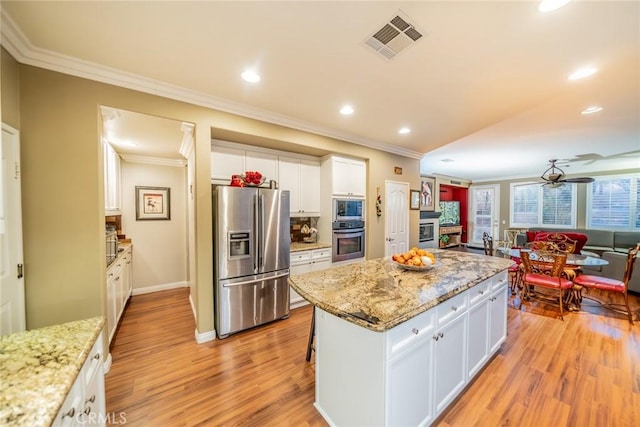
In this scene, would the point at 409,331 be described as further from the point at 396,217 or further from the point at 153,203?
the point at 153,203

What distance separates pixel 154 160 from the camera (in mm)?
4102

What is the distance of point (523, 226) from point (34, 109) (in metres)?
10.7

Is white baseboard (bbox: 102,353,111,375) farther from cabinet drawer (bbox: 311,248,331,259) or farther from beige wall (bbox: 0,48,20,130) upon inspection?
cabinet drawer (bbox: 311,248,331,259)

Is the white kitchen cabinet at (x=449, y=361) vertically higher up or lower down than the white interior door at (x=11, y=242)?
lower down

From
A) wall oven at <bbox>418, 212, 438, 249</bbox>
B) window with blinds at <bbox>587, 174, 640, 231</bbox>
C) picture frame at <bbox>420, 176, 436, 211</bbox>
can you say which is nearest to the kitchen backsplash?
wall oven at <bbox>418, 212, 438, 249</bbox>

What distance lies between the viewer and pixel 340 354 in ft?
4.83

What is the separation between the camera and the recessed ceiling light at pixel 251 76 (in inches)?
81.2

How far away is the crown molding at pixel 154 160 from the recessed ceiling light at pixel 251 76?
278 centimetres

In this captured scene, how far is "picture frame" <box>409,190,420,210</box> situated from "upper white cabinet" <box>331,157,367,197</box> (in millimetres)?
1272

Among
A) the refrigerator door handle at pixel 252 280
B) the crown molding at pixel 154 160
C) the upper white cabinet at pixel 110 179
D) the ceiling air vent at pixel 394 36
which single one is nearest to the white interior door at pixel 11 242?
the upper white cabinet at pixel 110 179

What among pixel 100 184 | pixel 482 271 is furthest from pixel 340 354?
pixel 100 184

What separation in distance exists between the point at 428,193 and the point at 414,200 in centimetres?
299

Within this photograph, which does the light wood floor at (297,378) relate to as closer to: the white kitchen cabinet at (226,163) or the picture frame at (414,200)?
the white kitchen cabinet at (226,163)

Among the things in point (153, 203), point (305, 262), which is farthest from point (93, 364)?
point (153, 203)
